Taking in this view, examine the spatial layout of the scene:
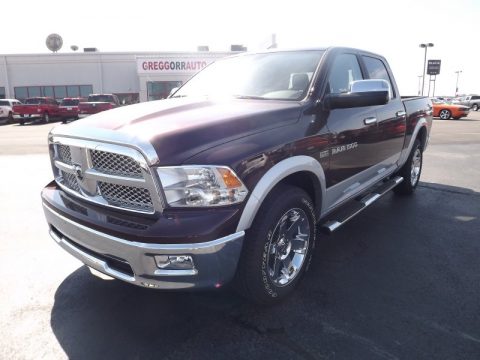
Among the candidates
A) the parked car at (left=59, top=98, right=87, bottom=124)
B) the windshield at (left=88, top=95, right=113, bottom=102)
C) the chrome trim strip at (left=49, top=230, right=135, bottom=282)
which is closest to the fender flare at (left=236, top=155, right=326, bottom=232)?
the chrome trim strip at (left=49, top=230, right=135, bottom=282)

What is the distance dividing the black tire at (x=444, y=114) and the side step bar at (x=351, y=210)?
922 inches

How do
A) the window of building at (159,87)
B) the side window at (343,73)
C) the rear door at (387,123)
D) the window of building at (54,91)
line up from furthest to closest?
the window of building at (54,91), the window of building at (159,87), the rear door at (387,123), the side window at (343,73)

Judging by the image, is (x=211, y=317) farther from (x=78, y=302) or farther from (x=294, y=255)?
(x=78, y=302)

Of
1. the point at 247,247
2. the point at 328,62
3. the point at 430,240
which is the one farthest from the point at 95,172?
the point at 430,240

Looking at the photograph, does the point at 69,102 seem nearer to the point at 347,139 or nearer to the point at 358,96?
the point at 347,139

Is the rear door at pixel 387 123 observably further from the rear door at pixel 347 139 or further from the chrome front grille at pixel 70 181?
the chrome front grille at pixel 70 181

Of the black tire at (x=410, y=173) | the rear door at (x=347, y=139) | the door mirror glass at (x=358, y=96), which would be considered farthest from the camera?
the black tire at (x=410, y=173)

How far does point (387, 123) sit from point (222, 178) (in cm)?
273

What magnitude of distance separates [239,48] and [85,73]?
14084 mm

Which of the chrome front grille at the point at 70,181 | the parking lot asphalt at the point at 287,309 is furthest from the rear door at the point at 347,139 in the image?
the chrome front grille at the point at 70,181

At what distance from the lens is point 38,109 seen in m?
22.8

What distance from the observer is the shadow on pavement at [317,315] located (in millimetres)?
2377

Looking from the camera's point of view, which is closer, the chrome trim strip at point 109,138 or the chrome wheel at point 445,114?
the chrome trim strip at point 109,138

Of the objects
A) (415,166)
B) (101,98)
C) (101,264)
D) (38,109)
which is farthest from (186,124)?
(38,109)
